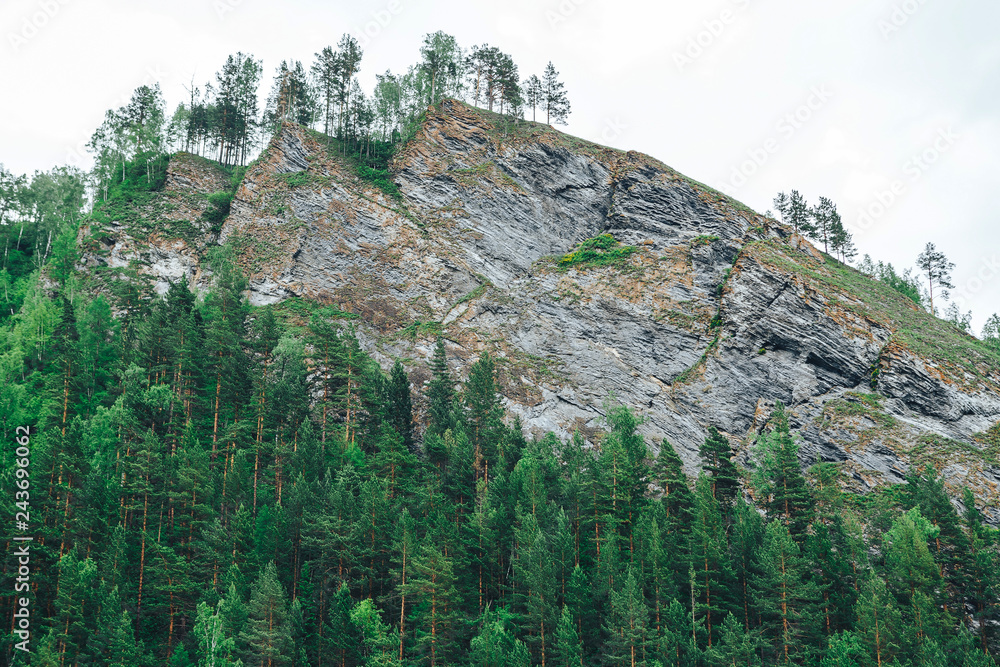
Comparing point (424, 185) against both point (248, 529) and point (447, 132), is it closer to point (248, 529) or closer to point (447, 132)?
point (447, 132)

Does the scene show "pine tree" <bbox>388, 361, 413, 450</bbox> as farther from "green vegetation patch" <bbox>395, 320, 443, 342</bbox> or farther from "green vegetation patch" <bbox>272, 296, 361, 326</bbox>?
"green vegetation patch" <bbox>272, 296, 361, 326</bbox>

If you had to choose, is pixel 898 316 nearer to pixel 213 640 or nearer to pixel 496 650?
pixel 496 650

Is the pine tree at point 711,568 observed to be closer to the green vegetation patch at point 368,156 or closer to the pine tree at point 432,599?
the pine tree at point 432,599

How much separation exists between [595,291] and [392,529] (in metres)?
36.8

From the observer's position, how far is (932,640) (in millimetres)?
32781

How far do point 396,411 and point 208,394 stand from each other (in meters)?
14.9

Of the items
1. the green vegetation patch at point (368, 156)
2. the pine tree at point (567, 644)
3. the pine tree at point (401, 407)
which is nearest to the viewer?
the pine tree at point (567, 644)

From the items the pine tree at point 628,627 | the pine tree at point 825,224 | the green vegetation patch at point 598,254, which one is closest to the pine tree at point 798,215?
the pine tree at point 825,224

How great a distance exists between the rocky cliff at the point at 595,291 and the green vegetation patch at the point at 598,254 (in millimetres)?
457

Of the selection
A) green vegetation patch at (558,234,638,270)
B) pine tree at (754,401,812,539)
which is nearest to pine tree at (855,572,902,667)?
pine tree at (754,401,812,539)

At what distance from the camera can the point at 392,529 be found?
125ft

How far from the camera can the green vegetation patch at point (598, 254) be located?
6975 centimetres

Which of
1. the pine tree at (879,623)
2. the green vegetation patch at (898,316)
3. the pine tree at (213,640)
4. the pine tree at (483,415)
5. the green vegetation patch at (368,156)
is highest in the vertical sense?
the green vegetation patch at (368,156)

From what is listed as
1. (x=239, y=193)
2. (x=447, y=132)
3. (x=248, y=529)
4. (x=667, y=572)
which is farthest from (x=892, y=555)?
(x=239, y=193)
